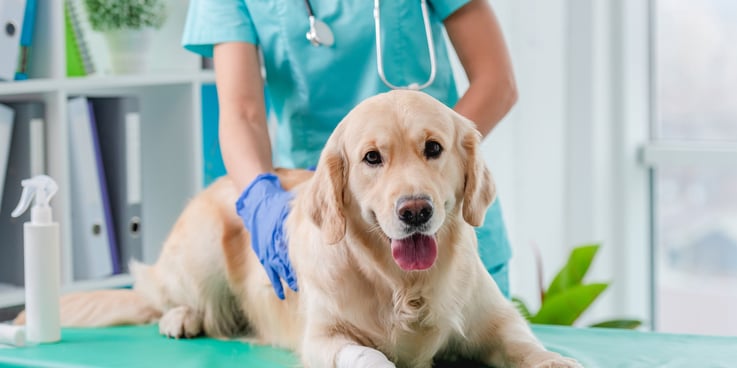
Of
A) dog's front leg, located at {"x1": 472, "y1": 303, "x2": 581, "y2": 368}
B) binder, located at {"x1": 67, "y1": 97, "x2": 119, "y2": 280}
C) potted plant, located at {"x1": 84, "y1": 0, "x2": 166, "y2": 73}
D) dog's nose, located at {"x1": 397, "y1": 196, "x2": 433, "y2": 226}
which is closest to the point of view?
dog's nose, located at {"x1": 397, "y1": 196, "x2": 433, "y2": 226}

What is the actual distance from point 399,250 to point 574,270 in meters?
1.57

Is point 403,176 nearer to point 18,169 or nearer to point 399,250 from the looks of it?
point 399,250

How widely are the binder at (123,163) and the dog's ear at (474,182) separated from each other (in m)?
1.27

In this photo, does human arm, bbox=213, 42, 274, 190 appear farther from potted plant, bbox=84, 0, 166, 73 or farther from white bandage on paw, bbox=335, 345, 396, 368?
potted plant, bbox=84, 0, 166, 73

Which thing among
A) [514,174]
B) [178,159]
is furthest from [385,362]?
[514,174]

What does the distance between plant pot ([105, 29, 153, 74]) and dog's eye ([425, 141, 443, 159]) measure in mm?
1433

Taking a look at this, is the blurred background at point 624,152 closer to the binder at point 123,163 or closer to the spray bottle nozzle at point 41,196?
the binder at point 123,163

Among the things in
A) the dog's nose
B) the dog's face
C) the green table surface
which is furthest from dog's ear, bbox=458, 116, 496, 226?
the green table surface

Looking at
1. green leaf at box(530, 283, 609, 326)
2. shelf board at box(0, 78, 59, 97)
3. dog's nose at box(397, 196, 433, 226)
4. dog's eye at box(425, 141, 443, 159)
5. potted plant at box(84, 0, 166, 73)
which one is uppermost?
potted plant at box(84, 0, 166, 73)

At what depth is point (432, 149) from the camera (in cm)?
130

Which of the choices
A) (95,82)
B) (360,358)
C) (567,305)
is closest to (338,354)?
(360,358)

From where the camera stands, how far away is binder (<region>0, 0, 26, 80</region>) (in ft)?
6.92

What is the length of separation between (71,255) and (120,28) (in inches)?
23.0

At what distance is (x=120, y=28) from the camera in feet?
8.23
